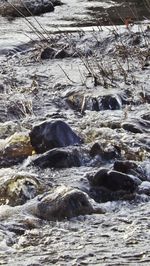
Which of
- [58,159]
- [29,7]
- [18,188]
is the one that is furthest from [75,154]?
[29,7]

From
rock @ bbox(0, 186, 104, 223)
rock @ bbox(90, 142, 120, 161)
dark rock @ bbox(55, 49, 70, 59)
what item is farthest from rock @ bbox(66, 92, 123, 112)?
rock @ bbox(0, 186, 104, 223)

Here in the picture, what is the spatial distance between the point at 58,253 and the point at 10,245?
316 millimetres

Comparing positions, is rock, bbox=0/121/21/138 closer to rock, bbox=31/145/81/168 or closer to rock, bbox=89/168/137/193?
rock, bbox=31/145/81/168

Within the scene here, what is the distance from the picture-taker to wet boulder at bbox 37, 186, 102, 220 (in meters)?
3.97

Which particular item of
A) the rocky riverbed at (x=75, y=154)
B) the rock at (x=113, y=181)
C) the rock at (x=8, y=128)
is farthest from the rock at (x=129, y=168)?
the rock at (x=8, y=128)

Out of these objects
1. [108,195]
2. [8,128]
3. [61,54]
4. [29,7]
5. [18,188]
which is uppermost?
[29,7]

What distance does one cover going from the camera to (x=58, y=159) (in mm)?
4879

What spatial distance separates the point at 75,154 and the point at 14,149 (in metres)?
0.58

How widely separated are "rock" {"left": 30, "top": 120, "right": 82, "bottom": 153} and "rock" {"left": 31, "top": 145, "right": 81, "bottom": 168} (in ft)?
0.67

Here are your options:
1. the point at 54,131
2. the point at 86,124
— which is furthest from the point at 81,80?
the point at 54,131

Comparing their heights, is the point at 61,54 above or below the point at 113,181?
above

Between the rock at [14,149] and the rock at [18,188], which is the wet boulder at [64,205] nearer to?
the rock at [18,188]

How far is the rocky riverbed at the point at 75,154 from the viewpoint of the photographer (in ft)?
11.9

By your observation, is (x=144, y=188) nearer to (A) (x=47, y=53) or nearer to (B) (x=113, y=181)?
(B) (x=113, y=181)
